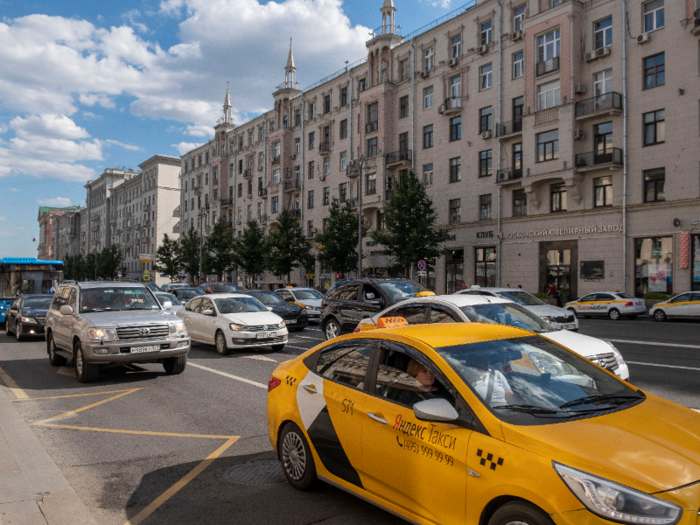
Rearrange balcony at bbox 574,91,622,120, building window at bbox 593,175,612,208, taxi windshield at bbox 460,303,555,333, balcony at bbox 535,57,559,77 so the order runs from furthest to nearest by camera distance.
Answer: balcony at bbox 535,57,559,77 < building window at bbox 593,175,612,208 < balcony at bbox 574,91,622,120 < taxi windshield at bbox 460,303,555,333

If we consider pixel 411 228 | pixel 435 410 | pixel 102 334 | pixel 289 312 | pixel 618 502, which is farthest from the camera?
pixel 411 228

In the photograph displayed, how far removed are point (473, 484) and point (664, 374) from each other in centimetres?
850

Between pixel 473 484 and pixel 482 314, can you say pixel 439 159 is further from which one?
pixel 473 484

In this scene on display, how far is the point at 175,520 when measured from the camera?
4.47m

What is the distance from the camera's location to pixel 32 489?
193 inches

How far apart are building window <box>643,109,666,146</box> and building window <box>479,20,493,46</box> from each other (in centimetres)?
1213

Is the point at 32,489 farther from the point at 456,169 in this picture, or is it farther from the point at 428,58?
the point at 428,58

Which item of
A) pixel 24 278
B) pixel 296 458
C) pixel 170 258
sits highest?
pixel 170 258

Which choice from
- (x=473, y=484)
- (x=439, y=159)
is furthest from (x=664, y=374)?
(x=439, y=159)

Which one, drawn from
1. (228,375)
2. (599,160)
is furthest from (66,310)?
(599,160)

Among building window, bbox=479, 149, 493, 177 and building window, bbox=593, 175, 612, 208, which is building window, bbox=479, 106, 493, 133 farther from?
building window, bbox=593, 175, 612, 208

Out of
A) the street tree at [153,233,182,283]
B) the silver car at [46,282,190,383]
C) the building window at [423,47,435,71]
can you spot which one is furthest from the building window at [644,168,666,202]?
the street tree at [153,233,182,283]

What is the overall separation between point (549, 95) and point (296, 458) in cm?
3294

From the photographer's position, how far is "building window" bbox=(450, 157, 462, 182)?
130 feet
